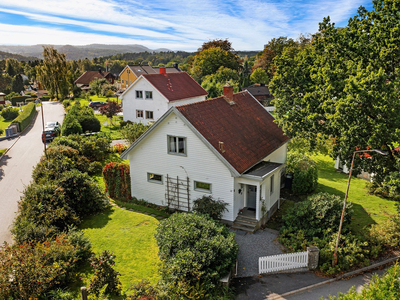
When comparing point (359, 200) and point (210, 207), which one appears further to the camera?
point (359, 200)

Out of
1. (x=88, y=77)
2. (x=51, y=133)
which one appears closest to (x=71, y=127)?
(x=51, y=133)

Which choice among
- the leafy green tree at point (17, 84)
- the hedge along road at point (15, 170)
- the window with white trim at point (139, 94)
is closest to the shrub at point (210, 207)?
the hedge along road at point (15, 170)

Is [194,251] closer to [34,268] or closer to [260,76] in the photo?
[34,268]

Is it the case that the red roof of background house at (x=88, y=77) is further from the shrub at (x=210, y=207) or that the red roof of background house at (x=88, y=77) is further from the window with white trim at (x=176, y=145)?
the shrub at (x=210, y=207)

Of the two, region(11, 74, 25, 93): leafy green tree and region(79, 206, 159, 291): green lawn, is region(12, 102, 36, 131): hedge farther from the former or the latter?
region(11, 74, 25, 93): leafy green tree

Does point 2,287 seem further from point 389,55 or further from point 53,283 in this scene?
point 389,55

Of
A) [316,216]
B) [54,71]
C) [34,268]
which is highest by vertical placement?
[54,71]

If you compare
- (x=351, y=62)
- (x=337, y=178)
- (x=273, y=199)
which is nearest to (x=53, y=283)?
(x=273, y=199)
